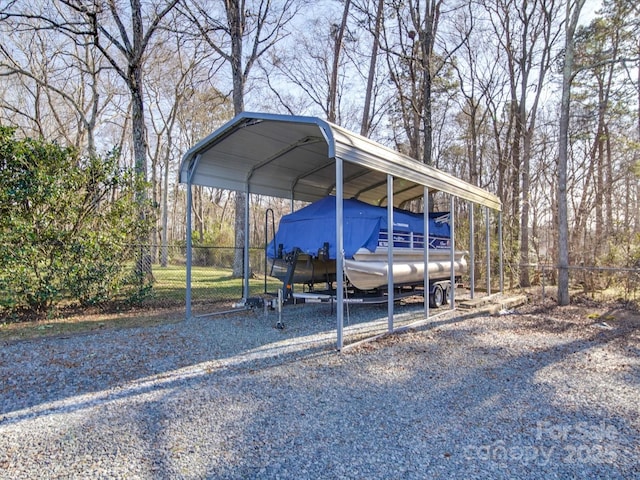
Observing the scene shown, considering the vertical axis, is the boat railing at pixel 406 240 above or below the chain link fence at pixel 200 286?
above

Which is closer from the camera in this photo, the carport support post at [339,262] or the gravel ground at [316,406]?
the gravel ground at [316,406]

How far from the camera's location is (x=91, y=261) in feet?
23.6

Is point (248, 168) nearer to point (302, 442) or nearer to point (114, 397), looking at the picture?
point (114, 397)

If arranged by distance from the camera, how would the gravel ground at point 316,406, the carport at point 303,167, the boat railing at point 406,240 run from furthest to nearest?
1. the boat railing at point 406,240
2. the carport at point 303,167
3. the gravel ground at point 316,406

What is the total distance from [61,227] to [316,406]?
5.92 metres

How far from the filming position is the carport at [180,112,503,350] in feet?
17.4

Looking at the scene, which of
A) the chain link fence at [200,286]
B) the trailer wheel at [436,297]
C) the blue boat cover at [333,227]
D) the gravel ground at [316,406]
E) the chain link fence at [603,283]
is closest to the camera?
the gravel ground at [316,406]

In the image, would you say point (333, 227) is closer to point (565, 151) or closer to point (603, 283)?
point (565, 151)

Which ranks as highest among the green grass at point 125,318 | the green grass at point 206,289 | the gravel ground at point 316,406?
the green grass at point 206,289

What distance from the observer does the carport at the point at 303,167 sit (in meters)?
5.30

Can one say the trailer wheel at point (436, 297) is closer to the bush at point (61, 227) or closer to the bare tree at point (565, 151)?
the bare tree at point (565, 151)

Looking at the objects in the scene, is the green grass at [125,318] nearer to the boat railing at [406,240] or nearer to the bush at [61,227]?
the bush at [61,227]

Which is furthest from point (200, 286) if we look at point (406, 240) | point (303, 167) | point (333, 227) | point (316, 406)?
point (316, 406)

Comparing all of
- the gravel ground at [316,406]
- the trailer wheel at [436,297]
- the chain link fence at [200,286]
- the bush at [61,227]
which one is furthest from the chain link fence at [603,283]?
the bush at [61,227]
